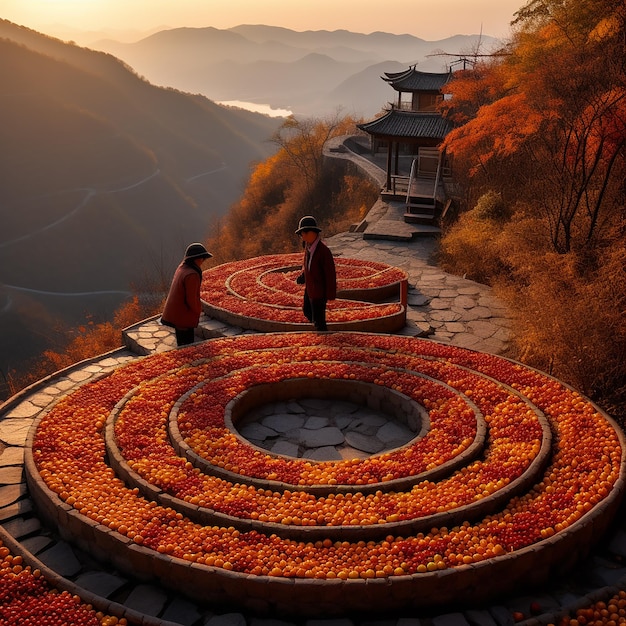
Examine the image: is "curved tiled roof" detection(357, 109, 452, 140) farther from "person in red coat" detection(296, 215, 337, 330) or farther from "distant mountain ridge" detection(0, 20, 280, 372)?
"distant mountain ridge" detection(0, 20, 280, 372)

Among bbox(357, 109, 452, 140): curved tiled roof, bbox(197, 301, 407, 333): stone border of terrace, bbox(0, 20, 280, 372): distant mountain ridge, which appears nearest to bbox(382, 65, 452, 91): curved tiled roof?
bbox(357, 109, 452, 140): curved tiled roof

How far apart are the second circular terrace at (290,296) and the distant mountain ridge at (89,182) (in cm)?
3546

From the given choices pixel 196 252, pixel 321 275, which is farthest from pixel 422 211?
pixel 196 252

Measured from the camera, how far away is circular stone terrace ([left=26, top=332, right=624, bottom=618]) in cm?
500

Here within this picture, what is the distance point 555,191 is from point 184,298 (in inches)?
444

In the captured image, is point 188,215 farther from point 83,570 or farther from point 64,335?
point 83,570

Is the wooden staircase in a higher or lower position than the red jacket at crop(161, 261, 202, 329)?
higher

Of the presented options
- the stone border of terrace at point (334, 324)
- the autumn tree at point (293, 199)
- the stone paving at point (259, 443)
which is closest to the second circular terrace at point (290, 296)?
the stone border of terrace at point (334, 324)

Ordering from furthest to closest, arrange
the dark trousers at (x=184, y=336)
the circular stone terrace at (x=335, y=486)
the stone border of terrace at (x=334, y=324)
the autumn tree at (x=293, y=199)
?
the autumn tree at (x=293, y=199) → the stone border of terrace at (x=334, y=324) → the dark trousers at (x=184, y=336) → the circular stone terrace at (x=335, y=486)

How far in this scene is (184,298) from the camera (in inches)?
381

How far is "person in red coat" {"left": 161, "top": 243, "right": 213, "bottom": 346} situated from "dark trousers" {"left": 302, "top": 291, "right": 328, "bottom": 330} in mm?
1953

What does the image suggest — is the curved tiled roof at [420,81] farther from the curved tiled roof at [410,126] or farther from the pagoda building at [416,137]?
the curved tiled roof at [410,126]

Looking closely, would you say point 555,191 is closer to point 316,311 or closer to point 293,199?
point 316,311

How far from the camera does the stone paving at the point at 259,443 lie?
4891mm
